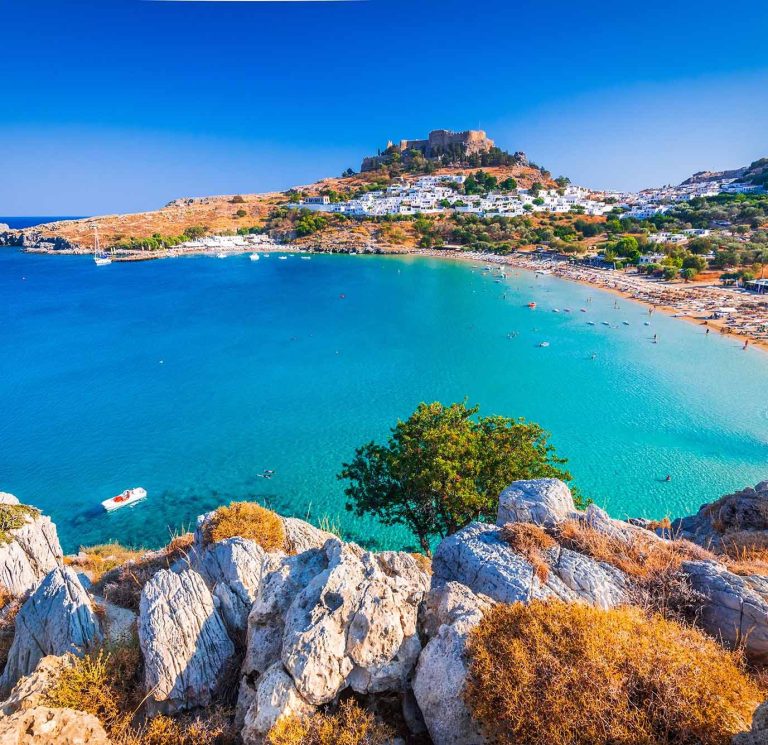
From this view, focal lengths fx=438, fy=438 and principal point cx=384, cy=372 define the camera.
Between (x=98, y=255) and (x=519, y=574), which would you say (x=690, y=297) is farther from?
(x=98, y=255)

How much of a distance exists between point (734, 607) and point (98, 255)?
5497 inches

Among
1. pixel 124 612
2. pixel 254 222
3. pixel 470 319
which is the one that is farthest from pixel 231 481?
pixel 254 222

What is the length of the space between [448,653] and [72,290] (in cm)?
9598

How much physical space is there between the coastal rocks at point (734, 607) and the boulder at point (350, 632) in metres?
4.58

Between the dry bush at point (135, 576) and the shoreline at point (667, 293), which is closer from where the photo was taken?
the dry bush at point (135, 576)

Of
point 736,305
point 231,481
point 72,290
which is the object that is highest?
point 72,290

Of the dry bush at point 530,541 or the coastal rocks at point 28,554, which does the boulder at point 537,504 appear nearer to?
the dry bush at point 530,541

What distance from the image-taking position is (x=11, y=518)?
40.5 feet

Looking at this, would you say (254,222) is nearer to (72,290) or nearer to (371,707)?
(72,290)

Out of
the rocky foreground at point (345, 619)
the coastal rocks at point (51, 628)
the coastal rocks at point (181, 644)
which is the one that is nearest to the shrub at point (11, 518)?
the rocky foreground at point (345, 619)

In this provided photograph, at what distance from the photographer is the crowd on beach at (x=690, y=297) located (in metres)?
51.7

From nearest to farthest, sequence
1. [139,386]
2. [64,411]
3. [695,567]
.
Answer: [695,567] < [64,411] < [139,386]

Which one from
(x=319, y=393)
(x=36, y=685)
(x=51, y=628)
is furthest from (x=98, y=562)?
(x=319, y=393)

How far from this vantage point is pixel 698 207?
114 meters
